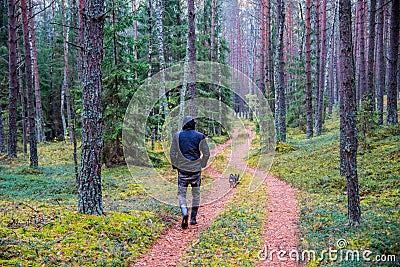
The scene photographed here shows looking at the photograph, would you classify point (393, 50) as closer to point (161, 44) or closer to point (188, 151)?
point (161, 44)

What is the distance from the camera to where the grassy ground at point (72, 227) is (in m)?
5.38

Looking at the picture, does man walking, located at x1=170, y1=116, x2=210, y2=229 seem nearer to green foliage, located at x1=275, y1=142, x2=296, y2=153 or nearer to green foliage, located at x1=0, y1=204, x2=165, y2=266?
green foliage, located at x1=0, y1=204, x2=165, y2=266

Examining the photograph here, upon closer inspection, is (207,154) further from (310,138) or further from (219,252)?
(310,138)

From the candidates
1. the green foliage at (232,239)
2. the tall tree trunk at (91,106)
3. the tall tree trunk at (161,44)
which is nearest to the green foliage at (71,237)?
the tall tree trunk at (91,106)

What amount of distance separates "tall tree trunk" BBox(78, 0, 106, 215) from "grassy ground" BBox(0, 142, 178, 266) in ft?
1.61

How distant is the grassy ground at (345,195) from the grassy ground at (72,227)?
11.2 feet

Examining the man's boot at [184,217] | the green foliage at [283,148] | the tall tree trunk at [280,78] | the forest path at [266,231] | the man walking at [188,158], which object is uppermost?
the tall tree trunk at [280,78]

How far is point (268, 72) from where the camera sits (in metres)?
31.0

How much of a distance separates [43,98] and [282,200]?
102ft

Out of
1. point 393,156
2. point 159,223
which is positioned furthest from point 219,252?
point 393,156

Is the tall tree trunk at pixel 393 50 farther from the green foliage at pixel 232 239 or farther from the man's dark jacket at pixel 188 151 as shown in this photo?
the man's dark jacket at pixel 188 151

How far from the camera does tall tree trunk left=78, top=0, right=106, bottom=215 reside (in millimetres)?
7137

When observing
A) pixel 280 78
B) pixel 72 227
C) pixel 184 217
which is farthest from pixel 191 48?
pixel 72 227

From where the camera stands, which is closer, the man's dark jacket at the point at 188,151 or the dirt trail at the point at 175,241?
the dirt trail at the point at 175,241
